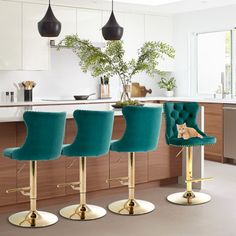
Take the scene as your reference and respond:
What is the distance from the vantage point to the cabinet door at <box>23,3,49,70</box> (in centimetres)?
756

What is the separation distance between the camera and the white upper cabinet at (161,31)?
8906 mm

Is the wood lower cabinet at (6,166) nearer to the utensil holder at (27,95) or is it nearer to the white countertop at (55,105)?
the white countertop at (55,105)

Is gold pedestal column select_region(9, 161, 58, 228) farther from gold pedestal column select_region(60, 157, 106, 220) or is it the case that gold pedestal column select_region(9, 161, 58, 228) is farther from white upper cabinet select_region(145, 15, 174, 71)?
white upper cabinet select_region(145, 15, 174, 71)

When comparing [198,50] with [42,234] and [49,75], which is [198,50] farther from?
[42,234]

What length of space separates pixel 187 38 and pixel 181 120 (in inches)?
154

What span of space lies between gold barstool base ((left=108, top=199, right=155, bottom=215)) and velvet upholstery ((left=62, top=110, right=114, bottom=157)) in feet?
2.31

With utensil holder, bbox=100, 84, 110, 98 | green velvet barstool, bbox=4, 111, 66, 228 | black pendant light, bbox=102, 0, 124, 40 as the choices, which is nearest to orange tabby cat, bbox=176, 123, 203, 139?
black pendant light, bbox=102, 0, 124, 40

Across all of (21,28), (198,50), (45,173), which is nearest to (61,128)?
(45,173)

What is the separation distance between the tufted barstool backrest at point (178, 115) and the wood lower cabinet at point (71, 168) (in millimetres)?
437

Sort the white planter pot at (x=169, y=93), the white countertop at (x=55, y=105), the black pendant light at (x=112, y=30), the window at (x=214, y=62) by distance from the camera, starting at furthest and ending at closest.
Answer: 1. the white planter pot at (x=169, y=93)
2. the window at (x=214, y=62)
3. the white countertop at (x=55, y=105)
4. the black pendant light at (x=112, y=30)

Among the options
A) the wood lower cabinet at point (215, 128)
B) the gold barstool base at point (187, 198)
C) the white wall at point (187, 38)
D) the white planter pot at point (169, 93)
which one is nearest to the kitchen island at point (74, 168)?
the gold barstool base at point (187, 198)

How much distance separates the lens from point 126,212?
4684 mm

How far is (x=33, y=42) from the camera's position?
302 inches

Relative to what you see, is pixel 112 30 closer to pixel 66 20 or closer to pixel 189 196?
pixel 189 196
